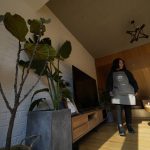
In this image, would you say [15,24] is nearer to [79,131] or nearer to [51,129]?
[51,129]

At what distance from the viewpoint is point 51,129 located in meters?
1.11

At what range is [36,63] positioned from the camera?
1480 millimetres

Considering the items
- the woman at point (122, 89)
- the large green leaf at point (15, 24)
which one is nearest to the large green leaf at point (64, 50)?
the large green leaf at point (15, 24)

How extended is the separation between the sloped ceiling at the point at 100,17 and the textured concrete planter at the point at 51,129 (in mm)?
1865

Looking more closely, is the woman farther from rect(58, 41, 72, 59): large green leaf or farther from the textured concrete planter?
the textured concrete planter

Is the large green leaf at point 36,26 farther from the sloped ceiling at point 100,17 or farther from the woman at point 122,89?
the woman at point 122,89

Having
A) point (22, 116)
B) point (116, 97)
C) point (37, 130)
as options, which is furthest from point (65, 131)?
point (116, 97)

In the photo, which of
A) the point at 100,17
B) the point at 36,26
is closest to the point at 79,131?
the point at 36,26

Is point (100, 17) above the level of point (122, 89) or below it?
above

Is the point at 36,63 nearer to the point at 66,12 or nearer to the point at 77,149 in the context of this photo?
the point at 77,149

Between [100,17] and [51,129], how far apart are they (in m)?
2.43

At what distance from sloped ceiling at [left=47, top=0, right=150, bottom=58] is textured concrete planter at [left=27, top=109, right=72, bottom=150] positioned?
186 centimetres

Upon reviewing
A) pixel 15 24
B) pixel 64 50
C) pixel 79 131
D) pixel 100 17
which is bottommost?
pixel 79 131

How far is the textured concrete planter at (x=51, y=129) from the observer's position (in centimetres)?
110
